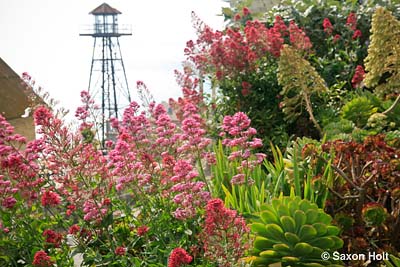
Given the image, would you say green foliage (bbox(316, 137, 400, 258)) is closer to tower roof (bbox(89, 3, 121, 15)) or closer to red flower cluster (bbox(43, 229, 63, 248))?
red flower cluster (bbox(43, 229, 63, 248))

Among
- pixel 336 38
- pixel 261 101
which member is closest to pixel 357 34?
pixel 336 38

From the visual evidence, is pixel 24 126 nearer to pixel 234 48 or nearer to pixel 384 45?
pixel 234 48

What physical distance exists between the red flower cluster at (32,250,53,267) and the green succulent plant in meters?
0.73

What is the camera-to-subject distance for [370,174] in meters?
2.56

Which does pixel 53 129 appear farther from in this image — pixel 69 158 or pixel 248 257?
pixel 248 257

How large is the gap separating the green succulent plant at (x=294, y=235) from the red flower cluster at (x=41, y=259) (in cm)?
73

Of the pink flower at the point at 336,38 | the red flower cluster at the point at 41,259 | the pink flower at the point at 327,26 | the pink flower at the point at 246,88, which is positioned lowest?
the red flower cluster at the point at 41,259

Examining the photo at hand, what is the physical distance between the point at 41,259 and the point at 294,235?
88 cm

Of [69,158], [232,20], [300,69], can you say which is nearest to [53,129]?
[69,158]

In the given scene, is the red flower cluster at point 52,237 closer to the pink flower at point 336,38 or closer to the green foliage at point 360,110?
the green foliage at point 360,110

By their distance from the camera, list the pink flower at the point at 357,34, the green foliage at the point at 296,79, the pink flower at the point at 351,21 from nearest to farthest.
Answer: the green foliage at the point at 296,79
the pink flower at the point at 357,34
the pink flower at the point at 351,21

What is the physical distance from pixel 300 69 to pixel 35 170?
1.87 m

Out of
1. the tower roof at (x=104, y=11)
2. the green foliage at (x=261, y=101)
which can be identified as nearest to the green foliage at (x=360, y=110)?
the green foliage at (x=261, y=101)

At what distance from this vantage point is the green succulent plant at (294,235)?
86.0 inches
